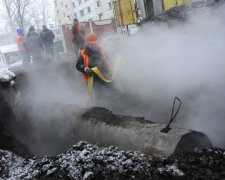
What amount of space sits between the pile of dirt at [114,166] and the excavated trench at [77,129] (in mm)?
177

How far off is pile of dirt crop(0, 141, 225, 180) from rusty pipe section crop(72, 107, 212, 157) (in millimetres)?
147

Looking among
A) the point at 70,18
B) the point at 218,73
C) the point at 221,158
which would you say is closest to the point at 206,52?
the point at 218,73

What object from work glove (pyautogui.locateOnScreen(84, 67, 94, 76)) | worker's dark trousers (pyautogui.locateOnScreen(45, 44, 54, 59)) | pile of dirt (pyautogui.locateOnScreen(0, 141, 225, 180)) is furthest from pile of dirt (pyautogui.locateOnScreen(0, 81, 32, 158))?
worker's dark trousers (pyautogui.locateOnScreen(45, 44, 54, 59))

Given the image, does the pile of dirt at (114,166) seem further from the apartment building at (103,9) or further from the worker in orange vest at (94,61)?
the apartment building at (103,9)

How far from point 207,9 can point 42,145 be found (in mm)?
5185

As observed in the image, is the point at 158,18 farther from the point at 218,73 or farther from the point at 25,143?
the point at 25,143

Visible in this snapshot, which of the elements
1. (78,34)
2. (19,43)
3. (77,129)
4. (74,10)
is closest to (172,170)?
(77,129)

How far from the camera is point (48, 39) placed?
9.73 metres

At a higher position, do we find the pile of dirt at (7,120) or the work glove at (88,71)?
the work glove at (88,71)

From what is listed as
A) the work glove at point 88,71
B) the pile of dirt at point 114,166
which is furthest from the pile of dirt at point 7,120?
the work glove at point 88,71

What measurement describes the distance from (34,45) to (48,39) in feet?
2.24

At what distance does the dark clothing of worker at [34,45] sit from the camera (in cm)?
934

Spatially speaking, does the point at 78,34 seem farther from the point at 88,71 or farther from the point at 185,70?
the point at 185,70

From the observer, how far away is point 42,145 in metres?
4.57
